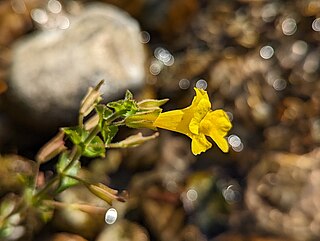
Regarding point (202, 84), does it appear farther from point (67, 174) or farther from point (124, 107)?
point (124, 107)

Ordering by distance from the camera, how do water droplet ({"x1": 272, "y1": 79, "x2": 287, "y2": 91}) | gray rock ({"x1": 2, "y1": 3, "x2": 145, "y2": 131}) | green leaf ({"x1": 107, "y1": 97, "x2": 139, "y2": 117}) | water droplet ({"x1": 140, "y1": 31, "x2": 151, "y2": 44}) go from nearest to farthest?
green leaf ({"x1": 107, "y1": 97, "x2": 139, "y2": 117}) < gray rock ({"x1": 2, "y1": 3, "x2": 145, "y2": 131}) < water droplet ({"x1": 140, "y1": 31, "x2": 151, "y2": 44}) < water droplet ({"x1": 272, "y1": 79, "x2": 287, "y2": 91})

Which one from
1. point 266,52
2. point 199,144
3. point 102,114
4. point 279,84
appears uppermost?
point 102,114

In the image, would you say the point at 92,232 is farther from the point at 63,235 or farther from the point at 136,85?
the point at 136,85

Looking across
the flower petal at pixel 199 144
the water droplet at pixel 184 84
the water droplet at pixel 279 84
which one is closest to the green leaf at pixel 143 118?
the flower petal at pixel 199 144

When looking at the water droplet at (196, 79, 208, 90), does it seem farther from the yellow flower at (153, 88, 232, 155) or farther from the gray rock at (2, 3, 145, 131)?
the yellow flower at (153, 88, 232, 155)

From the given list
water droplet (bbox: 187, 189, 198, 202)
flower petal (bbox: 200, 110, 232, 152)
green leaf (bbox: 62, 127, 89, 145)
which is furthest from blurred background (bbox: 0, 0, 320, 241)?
flower petal (bbox: 200, 110, 232, 152)

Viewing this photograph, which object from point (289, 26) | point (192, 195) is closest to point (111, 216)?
point (192, 195)

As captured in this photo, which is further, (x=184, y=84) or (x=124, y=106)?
(x=184, y=84)
